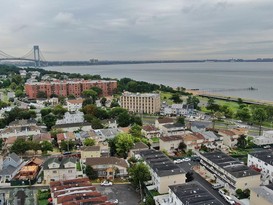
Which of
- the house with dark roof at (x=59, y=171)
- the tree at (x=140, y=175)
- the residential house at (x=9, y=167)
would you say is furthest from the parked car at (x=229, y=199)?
the residential house at (x=9, y=167)

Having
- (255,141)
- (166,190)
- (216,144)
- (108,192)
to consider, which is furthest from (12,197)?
(255,141)

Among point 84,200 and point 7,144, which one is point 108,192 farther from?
point 7,144

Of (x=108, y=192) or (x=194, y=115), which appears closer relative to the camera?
(x=108, y=192)

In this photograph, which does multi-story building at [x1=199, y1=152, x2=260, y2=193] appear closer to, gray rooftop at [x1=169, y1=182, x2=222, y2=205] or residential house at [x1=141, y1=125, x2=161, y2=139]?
gray rooftop at [x1=169, y1=182, x2=222, y2=205]

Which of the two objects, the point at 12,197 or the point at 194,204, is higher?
the point at 194,204

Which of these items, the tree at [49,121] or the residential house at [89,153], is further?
the tree at [49,121]

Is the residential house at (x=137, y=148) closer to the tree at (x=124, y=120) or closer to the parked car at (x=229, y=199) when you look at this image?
the parked car at (x=229, y=199)

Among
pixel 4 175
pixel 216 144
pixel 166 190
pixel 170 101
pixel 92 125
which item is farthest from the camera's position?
pixel 170 101

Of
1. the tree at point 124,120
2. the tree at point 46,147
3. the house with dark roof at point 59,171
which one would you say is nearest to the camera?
the house with dark roof at point 59,171
